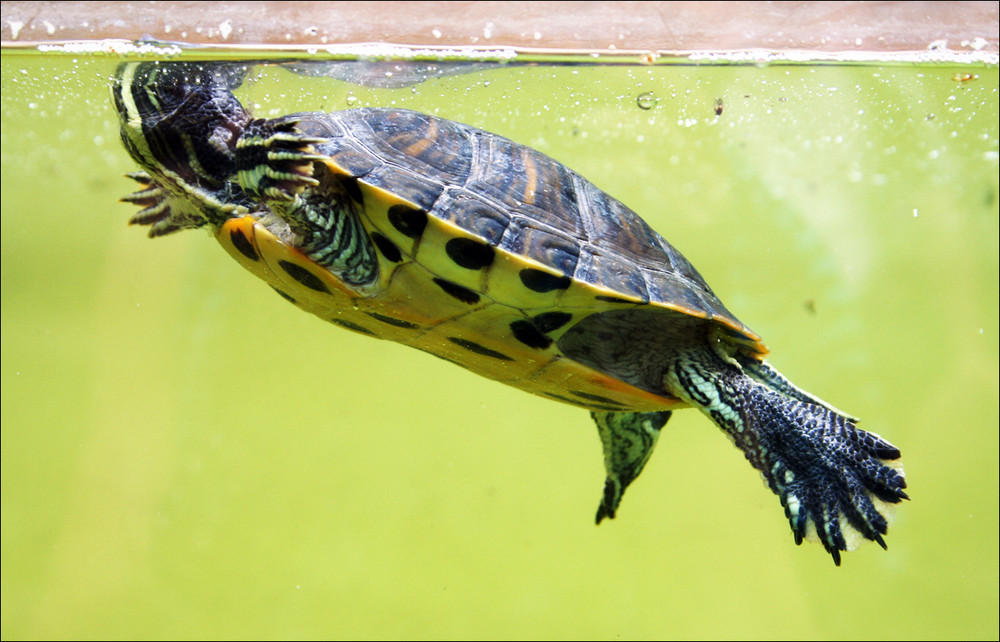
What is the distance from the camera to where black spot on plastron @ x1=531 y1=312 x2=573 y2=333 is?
244 cm

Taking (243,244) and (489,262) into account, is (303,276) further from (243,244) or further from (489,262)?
Answer: (489,262)

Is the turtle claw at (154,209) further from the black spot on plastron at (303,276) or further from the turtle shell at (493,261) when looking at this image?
the black spot on plastron at (303,276)

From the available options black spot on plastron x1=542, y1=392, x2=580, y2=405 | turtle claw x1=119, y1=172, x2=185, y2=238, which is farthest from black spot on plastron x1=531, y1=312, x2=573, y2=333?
turtle claw x1=119, y1=172, x2=185, y2=238

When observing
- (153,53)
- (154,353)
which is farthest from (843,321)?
(154,353)

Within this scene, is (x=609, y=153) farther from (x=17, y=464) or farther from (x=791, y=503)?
(x=17, y=464)

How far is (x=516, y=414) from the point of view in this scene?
6.78 meters

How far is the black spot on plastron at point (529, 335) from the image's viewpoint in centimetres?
247

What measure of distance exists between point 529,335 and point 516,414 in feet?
14.4

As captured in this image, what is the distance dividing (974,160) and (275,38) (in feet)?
22.4

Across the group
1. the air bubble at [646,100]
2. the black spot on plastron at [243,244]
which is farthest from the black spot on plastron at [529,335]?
the air bubble at [646,100]

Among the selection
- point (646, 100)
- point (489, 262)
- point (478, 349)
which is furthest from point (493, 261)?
point (646, 100)

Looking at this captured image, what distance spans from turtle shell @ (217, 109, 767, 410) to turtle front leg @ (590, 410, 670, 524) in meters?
0.69

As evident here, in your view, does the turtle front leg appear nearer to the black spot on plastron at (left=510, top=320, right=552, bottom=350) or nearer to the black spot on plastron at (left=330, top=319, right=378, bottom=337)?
the black spot on plastron at (left=510, top=320, right=552, bottom=350)

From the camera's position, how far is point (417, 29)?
13.0 ft
